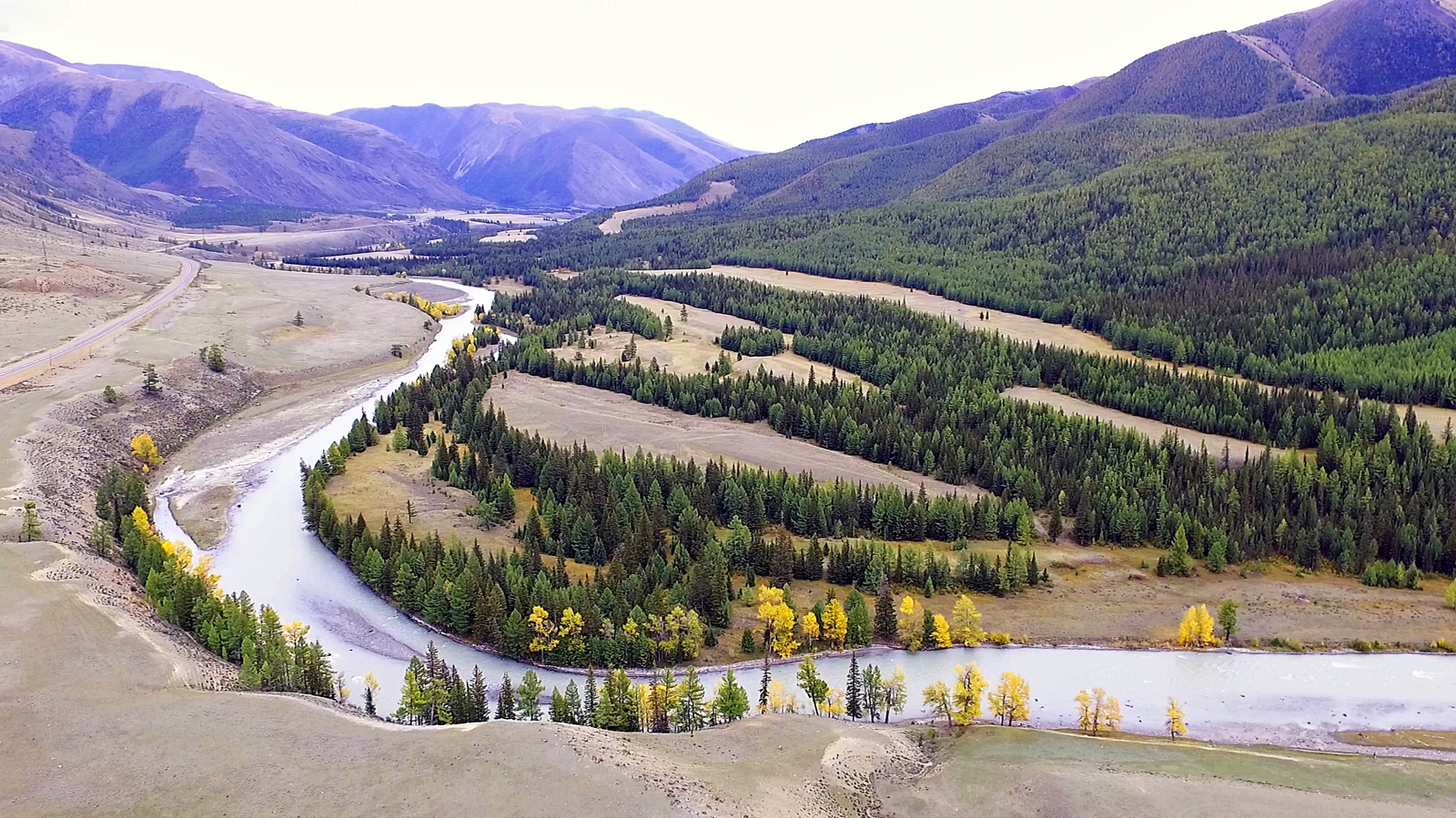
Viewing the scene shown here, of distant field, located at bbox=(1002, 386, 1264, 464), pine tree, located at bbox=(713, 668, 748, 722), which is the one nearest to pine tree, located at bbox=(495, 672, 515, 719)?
pine tree, located at bbox=(713, 668, 748, 722)

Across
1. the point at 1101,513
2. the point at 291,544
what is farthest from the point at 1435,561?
the point at 291,544

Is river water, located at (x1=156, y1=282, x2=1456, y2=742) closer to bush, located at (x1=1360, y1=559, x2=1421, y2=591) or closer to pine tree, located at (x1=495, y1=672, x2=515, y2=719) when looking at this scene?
pine tree, located at (x1=495, y1=672, x2=515, y2=719)

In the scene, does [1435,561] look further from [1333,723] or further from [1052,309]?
[1052,309]

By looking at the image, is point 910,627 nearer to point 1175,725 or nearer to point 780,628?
point 780,628

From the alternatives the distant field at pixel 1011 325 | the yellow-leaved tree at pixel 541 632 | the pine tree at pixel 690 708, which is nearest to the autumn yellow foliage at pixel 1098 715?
the pine tree at pixel 690 708

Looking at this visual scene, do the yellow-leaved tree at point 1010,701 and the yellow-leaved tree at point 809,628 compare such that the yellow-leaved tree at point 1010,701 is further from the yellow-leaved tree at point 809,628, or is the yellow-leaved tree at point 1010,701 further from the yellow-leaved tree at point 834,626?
the yellow-leaved tree at point 809,628

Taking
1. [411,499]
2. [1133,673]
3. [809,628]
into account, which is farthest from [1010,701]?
[411,499]

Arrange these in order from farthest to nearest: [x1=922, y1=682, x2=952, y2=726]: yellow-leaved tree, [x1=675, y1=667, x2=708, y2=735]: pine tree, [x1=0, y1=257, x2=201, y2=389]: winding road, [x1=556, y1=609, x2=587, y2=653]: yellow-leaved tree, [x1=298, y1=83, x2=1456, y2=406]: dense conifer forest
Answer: [x1=298, y1=83, x2=1456, y2=406]: dense conifer forest, [x1=0, y1=257, x2=201, y2=389]: winding road, [x1=556, y1=609, x2=587, y2=653]: yellow-leaved tree, [x1=922, y1=682, x2=952, y2=726]: yellow-leaved tree, [x1=675, y1=667, x2=708, y2=735]: pine tree
